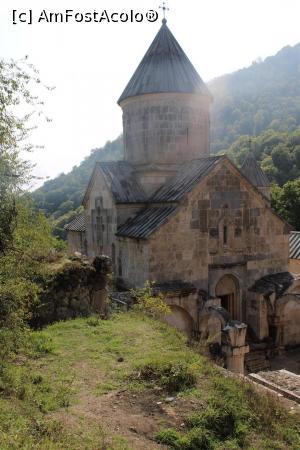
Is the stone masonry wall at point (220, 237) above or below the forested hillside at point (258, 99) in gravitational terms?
below

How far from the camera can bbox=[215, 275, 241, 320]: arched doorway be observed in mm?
12461

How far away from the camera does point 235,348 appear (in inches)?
348

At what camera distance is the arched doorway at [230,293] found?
12461 mm

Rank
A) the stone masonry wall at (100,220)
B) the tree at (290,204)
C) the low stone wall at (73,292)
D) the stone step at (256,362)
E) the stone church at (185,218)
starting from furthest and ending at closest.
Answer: the tree at (290,204) < the stone masonry wall at (100,220) < the stone church at (185,218) < the stone step at (256,362) < the low stone wall at (73,292)

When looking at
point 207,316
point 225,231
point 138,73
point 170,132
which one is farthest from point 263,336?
point 138,73

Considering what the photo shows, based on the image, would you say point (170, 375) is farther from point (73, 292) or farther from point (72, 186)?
point (72, 186)

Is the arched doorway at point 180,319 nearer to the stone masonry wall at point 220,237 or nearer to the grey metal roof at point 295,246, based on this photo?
the stone masonry wall at point 220,237

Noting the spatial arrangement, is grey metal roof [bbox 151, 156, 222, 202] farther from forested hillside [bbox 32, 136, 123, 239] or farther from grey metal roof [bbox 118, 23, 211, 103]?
forested hillside [bbox 32, 136, 123, 239]

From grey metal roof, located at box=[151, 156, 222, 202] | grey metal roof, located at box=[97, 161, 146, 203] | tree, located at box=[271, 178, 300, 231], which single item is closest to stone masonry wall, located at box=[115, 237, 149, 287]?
grey metal roof, located at box=[97, 161, 146, 203]

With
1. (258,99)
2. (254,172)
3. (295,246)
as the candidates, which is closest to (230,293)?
(295,246)

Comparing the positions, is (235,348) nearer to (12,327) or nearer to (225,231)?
(225,231)

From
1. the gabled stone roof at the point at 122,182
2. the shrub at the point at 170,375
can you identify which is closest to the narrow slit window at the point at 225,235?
the gabled stone roof at the point at 122,182

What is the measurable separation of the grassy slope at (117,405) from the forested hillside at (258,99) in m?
72.9

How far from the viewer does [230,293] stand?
12703mm
